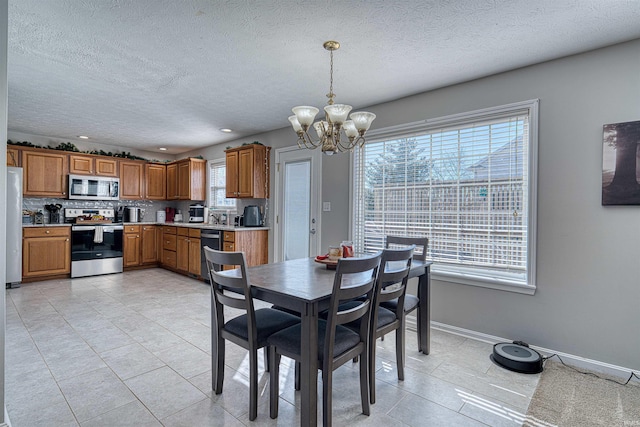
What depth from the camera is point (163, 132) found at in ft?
17.3

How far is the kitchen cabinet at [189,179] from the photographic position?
246 inches

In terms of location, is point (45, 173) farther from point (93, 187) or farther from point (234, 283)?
point (234, 283)

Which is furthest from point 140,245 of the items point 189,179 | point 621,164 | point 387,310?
point 621,164

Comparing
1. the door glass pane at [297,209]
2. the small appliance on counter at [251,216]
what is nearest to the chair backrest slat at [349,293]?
the door glass pane at [297,209]

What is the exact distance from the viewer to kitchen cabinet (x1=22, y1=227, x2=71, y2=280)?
16.3 ft

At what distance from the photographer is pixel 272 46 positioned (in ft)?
8.26

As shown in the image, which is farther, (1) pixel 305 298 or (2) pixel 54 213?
(2) pixel 54 213

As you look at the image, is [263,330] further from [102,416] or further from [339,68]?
[339,68]

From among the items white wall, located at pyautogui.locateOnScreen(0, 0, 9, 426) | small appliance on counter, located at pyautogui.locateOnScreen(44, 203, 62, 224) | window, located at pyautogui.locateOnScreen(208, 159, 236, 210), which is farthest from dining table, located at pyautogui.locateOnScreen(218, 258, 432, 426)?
small appliance on counter, located at pyautogui.locateOnScreen(44, 203, 62, 224)

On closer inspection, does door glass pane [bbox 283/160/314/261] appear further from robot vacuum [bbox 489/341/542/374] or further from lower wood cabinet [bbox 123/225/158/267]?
lower wood cabinet [bbox 123/225/158/267]

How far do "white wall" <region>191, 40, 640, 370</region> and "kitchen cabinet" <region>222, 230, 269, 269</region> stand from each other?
3123 mm

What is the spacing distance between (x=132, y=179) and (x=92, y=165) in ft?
2.31

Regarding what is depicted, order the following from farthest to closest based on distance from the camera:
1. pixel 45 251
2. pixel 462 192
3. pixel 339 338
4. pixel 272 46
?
pixel 45 251, pixel 462 192, pixel 272 46, pixel 339 338

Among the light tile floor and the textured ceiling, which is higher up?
the textured ceiling
